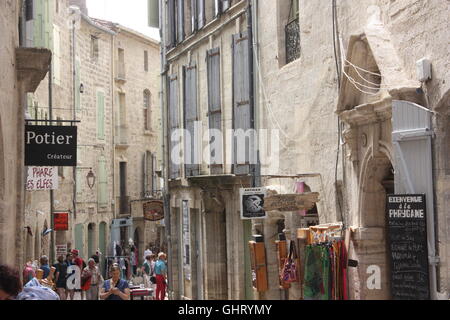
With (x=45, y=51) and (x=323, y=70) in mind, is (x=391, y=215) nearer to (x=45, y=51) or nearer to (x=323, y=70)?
(x=323, y=70)

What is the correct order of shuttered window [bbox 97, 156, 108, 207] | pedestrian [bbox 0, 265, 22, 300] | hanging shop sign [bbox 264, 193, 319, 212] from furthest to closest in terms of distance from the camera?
shuttered window [bbox 97, 156, 108, 207] < hanging shop sign [bbox 264, 193, 319, 212] < pedestrian [bbox 0, 265, 22, 300]

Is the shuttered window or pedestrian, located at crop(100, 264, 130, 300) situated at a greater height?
the shuttered window

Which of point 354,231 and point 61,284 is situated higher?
point 354,231

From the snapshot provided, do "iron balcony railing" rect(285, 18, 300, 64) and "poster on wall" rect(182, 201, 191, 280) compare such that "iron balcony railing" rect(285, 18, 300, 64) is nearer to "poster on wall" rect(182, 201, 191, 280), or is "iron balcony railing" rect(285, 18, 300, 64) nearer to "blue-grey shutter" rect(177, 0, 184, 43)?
"blue-grey shutter" rect(177, 0, 184, 43)

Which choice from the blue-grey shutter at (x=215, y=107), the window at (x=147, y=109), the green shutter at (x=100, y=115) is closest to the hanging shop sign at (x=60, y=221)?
the green shutter at (x=100, y=115)

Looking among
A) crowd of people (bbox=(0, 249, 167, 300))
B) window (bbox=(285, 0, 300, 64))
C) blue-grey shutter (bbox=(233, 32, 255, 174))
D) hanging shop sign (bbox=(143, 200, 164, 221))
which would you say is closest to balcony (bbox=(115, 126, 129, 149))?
hanging shop sign (bbox=(143, 200, 164, 221))

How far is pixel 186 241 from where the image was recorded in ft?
67.2

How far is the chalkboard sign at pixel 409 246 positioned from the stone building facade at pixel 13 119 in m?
4.79

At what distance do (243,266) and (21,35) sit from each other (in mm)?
6436

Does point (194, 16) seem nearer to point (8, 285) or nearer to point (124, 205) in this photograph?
point (8, 285)

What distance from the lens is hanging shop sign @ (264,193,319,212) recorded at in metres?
11.9

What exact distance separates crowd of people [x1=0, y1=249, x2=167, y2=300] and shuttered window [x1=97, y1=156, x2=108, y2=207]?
10.9 meters

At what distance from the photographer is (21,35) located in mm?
13945
